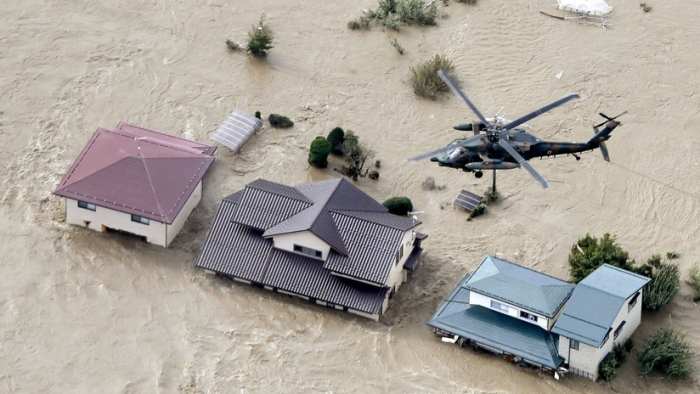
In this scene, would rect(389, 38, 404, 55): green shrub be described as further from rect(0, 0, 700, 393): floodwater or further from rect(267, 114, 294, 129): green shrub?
rect(267, 114, 294, 129): green shrub

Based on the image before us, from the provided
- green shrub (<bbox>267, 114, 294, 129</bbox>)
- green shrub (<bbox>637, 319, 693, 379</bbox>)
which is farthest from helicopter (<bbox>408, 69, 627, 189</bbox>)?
green shrub (<bbox>637, 319, 693, 379</bbox>)

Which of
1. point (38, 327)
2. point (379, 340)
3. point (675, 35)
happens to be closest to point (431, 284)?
point (379, 340)

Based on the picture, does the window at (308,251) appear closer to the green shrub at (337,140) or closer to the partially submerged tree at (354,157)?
the partially submerged tree at (354,157)

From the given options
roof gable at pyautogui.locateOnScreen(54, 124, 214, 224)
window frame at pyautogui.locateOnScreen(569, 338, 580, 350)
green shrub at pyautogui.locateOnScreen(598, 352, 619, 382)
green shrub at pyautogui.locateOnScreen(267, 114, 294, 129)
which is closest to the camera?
window frame at pyautogui.locateOnScreen(569, 338, 580, 350)

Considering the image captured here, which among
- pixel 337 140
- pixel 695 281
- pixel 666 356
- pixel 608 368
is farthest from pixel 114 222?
pixel 695 281

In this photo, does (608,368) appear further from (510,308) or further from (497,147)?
(497,147)
